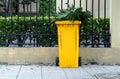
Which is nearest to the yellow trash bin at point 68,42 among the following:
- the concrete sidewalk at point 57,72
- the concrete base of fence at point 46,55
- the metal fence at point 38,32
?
the concrete sidewalk at point 57,72

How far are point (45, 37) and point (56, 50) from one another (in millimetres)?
512

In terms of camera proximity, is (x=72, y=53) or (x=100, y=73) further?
(x=72, y=53)

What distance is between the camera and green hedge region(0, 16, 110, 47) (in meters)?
9.56

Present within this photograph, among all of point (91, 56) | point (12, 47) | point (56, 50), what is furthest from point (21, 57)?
point (91, 56)

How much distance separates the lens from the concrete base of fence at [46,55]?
371 inches

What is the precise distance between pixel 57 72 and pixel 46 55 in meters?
1.16

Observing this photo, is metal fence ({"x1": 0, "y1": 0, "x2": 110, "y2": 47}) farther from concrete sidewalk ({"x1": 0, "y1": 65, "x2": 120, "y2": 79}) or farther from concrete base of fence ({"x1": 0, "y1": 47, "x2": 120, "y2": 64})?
concrete sidewalk ({"x1": 0, "y1": 65, "x2": 120, "y2": 79})

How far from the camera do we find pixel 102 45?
9.71 m

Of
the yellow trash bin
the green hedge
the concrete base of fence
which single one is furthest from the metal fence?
the yellow trash bin

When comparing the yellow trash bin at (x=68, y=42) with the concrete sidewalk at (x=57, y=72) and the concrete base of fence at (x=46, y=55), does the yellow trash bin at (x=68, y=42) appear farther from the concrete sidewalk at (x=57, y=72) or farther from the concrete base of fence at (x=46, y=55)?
the concrete base of fence at (x=46, y=55)

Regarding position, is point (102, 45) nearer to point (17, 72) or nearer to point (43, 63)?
point (43, 63)

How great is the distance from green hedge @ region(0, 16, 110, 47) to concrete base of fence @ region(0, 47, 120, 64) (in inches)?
9.1

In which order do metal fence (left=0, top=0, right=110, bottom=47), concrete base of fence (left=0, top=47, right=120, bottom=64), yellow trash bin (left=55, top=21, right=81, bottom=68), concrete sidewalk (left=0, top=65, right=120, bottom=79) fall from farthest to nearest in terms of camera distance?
metal fence (left=0, top=0, right=110, bottom=47), concrete base of fence (left=0, top=47, right=120, bottom=64), yellow trash bin (left=55, top=21, right=81, bottom=68), concrete sidewalk (left=0, top=65, right=120, bottom=79)

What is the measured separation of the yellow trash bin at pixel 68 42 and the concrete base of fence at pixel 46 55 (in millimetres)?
480
